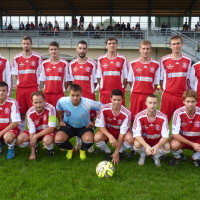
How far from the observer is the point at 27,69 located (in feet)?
16.0

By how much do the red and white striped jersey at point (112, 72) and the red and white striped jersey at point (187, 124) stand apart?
1.36 metres

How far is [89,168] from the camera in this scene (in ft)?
12.2

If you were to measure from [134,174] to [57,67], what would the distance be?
2.37m

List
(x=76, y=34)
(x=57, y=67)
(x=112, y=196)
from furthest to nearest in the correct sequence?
1. (x=76, y=34)
2. (x=57, y=67)
3. (x=112, y=196)

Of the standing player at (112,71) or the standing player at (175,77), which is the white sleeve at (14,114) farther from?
the standing player at (175,77)

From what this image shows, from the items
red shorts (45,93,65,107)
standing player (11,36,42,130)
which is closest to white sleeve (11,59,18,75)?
standing player (11,36,42,130)

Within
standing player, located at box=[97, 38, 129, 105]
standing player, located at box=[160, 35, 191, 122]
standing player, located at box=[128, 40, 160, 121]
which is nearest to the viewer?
standing player, located at box=[160, 35, 191, 122]

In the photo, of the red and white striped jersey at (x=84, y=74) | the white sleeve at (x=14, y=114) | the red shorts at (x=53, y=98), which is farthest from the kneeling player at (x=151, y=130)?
the white sleeve at (x=14, y=114)

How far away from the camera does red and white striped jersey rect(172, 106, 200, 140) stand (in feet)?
12.5

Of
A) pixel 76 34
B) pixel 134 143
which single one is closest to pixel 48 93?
pixel 134 143

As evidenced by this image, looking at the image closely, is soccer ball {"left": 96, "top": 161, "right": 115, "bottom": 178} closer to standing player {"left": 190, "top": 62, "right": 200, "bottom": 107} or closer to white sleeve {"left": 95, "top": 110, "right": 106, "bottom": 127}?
white sleeve {"left": 95, "top": 110, "right": 106, "bottom": 127}

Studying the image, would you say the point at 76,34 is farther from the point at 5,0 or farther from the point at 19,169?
the point at 19,169

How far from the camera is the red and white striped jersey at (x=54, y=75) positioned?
482 cm

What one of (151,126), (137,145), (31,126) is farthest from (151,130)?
(31,126)
